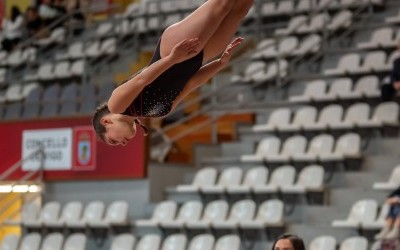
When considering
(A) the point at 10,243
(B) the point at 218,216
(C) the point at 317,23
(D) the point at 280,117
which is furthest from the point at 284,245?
(C) the point at 317,23

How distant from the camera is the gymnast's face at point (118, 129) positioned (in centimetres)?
559

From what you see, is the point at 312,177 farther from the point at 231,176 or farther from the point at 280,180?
the point at 231,176

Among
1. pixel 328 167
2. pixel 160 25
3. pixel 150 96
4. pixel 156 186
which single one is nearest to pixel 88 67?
pixel 160 25

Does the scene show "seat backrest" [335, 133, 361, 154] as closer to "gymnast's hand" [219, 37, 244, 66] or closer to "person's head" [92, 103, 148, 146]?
"gymnast's hand" [219, 37, 244, 66]

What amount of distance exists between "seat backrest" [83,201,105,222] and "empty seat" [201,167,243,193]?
4.42ft

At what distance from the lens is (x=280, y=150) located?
37.6 ft

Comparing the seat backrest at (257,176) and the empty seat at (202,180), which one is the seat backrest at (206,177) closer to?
the empty seat at (202,180)

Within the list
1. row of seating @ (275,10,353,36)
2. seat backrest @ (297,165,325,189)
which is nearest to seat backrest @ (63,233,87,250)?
seat backrest @ (297,165,325,189)

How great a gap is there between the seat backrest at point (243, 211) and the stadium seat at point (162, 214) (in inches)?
31.6

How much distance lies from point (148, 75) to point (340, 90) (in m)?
6.77

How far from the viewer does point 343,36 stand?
507 inches

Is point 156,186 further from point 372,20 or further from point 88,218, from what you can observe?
point 372,20

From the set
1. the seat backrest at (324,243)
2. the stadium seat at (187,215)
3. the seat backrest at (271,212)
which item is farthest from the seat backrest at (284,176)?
the seat backrest at (324,243)

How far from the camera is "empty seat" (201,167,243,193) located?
1099cm
